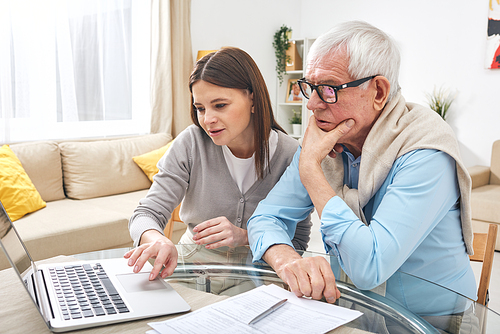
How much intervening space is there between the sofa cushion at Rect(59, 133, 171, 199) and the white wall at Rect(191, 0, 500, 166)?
5.27 feet

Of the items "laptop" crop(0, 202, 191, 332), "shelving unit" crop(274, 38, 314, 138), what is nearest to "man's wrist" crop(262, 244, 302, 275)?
"laptop" crop(0, 202, 191, 332)

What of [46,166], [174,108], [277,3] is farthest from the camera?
[277,3]

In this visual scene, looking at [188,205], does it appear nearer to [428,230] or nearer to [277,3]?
[428,230]

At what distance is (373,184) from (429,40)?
13.6 feet

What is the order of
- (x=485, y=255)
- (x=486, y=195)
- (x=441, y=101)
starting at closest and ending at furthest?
(x=485, y=255) < (x=486, y=195) < (x=441, y=101)

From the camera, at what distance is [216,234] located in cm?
118

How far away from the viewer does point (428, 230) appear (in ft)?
3.12

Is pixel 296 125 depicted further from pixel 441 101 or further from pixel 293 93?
pixel 441 101

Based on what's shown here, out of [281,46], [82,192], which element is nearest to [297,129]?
[281,46]

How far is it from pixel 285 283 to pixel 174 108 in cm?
340

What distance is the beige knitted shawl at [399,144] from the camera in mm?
944

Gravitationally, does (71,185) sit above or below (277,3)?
below

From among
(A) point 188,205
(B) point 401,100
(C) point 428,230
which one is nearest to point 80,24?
(A) point 188,205

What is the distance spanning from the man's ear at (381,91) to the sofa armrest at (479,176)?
3044mm
